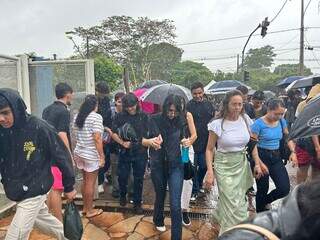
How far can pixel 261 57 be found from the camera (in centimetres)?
7425

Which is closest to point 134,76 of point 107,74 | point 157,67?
point 157,67

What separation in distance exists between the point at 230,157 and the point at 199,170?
1.91 metres

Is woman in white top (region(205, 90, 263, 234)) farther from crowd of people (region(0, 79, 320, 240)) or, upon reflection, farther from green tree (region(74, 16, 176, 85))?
green tree (region(74, 16, 176, 85))

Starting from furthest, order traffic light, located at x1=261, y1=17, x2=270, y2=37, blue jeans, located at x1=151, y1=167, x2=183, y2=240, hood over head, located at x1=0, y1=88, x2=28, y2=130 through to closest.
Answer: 1. traffic light, located at x1=261, y1=17, x2=270, y2=37
2. blue jeans, located at x1=151, y1=167, x2=183, y2=240
3. hood over head, located at x1=0, y1=88, x2=28, y2=130

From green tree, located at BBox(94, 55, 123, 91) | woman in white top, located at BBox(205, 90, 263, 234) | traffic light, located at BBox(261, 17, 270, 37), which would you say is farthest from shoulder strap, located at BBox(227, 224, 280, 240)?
green tree, located at BBox(94, 55, 123, 91)

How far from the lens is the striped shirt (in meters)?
5.05

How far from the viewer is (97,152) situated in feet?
16.9

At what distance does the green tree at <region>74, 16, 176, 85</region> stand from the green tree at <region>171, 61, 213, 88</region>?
9.57m

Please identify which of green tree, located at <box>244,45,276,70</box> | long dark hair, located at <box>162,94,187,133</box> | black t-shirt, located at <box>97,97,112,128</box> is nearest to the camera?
long dark hair, located at <box>162,94,187,133</box>

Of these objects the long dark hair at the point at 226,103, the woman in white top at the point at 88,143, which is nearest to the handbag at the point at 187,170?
the long dark hair at the point at 226,103

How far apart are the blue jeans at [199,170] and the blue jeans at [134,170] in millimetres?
851

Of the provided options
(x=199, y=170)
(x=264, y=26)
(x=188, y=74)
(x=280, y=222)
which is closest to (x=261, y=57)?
(x=188, y=74)

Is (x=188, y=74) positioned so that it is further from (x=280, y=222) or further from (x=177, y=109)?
(x=280, y=222)

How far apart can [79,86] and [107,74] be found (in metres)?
23.8
